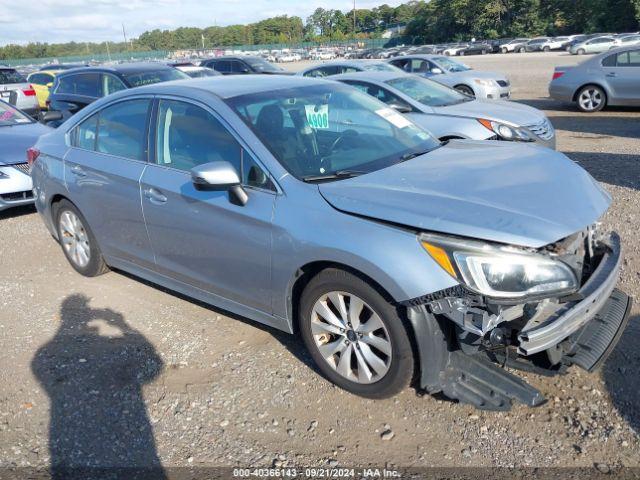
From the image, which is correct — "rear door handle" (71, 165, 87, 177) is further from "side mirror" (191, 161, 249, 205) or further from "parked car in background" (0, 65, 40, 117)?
"parked car in background" (0, 65, 40, 117)

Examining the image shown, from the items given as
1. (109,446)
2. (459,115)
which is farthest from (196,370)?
(459,115)

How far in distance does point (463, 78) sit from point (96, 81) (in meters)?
8.70

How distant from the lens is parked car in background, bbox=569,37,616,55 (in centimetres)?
4347

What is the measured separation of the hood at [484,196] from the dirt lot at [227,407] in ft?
3.36

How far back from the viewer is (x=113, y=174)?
14.4 ft

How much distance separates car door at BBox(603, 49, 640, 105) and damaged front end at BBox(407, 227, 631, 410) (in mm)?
11330

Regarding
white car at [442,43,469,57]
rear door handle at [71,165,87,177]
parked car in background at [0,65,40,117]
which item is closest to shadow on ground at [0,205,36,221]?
rear door handle at [71,165,87,177]

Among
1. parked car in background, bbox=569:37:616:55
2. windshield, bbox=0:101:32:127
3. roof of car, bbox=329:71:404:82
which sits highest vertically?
parked car in background, bbox=569:37:616:55

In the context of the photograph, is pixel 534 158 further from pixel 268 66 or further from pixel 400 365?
pixel 268 66

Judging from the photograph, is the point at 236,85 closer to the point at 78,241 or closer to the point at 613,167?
the point at 78,241

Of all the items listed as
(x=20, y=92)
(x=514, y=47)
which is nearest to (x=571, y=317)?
(x=20, y=92)

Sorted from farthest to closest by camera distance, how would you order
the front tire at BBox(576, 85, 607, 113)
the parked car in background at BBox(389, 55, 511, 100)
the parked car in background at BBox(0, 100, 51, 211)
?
the parked car in background at BBox(389, 55, 511, 100) → the front tire at BBox(576, 85, 607, 113) → the parked car in background at BBox(0, 100, 51, 211)

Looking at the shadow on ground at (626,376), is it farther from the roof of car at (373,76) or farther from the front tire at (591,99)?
the front tire at (591,99)

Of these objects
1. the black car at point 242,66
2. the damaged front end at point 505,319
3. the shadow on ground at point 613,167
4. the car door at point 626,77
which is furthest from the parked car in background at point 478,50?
the damaged front end at point 505,319
